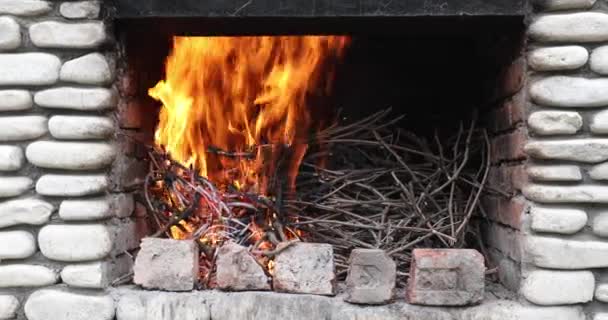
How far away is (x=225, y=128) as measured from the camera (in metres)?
3.08

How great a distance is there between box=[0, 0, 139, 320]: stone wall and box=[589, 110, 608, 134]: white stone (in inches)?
62.1

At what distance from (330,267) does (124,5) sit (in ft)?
3.63

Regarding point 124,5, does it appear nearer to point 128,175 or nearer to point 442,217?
point 128,175

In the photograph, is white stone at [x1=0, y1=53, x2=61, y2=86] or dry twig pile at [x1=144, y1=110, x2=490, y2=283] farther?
dry twig pile at [x1=144, y1=110, x2=490, y2=283]

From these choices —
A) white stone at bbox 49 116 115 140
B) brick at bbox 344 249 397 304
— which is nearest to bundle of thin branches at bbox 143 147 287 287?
white stone at bbox 49 116 115 140

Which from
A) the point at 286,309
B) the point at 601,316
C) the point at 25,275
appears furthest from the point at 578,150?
the point at 25,275

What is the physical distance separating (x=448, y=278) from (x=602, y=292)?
0.48 metres

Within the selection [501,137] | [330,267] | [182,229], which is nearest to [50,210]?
[182,229]

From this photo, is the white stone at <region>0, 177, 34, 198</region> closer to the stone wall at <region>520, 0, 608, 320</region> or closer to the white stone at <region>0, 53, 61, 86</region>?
the white stone at <region>0, 53, 61, 86</region>

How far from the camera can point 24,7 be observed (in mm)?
2285

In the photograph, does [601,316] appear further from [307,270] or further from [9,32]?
[9,32]

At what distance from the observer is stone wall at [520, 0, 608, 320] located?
2.15 meters

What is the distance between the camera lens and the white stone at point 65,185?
90.4 inches

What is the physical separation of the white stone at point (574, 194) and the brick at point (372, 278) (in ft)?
1.76
